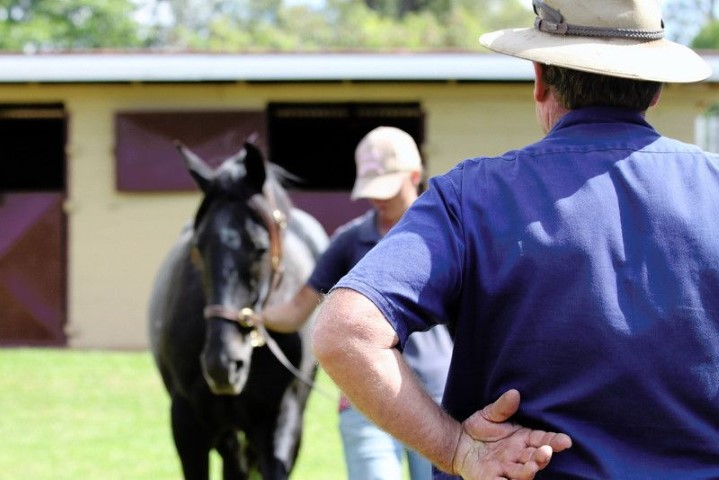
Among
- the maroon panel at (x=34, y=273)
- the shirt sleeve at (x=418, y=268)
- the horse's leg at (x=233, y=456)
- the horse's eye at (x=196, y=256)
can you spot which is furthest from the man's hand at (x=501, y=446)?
the maroon panel at (x=34, y=273)

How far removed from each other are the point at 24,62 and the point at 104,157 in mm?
1423

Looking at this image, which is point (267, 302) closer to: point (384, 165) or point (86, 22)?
point (384, 165)

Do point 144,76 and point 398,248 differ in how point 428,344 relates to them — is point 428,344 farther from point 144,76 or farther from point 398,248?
point 144,76

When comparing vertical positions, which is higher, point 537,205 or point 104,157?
point 537,205

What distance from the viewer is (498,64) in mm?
13148

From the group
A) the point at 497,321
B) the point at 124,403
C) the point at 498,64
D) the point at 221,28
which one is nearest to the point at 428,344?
the point at 497,321

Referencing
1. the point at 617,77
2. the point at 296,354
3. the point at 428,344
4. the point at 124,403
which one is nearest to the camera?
the point at 617,77

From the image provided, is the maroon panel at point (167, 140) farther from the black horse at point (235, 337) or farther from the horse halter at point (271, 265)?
the horse halter at point (271, 265)

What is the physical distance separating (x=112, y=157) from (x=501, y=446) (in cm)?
1221

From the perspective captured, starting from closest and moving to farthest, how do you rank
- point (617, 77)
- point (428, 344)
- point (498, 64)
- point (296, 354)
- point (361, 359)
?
1. point (361, 359)
2. point (617, 77)
3. point (428, 344)
4. point (296, 354)
5. point (498, 64)

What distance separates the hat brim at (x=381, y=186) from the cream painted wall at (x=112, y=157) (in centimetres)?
908

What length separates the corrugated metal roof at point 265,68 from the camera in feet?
43.2

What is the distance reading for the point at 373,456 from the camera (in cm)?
438

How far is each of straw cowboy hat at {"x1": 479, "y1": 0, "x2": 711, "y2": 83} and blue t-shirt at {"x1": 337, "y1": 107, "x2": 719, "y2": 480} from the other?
0.56ft
